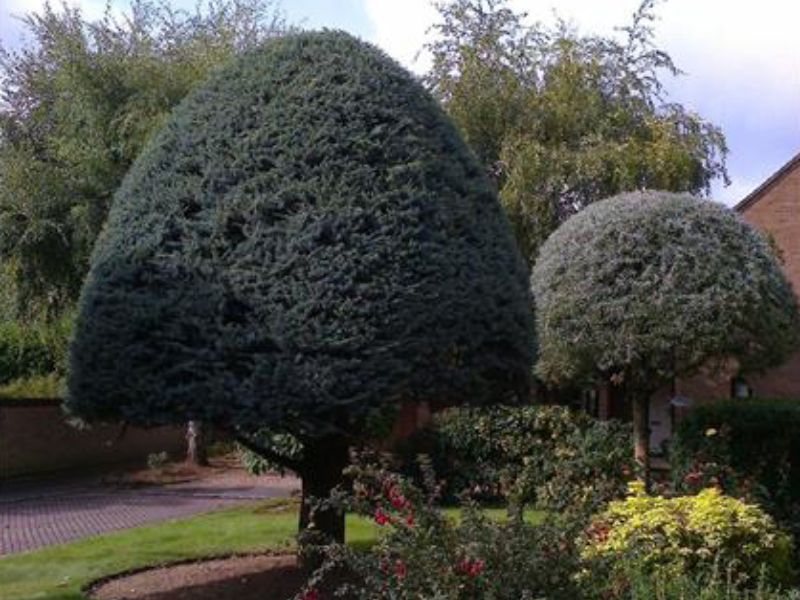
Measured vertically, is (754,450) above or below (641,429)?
below

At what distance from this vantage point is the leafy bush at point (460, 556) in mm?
6734

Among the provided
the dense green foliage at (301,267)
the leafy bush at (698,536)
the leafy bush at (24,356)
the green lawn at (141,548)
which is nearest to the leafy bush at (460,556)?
the leafy bush at (698,536)

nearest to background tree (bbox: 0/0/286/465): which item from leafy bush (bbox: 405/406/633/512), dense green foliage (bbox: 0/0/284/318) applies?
dense green foliage (bbox: 0/0/284/318)

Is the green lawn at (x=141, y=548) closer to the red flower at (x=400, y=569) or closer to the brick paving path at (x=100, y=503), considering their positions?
the brick paving path at (x=100, y=503)

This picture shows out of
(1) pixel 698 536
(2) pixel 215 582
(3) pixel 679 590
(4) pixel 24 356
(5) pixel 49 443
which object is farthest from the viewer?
(4) pixel 24 356

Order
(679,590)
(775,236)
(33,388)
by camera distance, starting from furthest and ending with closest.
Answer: (33,388), (775,236), (679,590)

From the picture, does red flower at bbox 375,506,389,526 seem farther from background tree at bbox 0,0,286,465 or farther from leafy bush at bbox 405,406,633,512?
background tree at bbox 0,0,286,465

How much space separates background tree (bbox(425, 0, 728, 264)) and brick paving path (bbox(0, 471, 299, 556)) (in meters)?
6.79

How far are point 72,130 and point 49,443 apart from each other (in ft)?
25.3

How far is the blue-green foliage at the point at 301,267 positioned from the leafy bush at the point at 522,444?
688 cm

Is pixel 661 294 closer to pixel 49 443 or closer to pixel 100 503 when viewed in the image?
pixel 100 503

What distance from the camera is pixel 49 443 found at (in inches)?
1067

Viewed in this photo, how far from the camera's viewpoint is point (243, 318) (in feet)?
30.4

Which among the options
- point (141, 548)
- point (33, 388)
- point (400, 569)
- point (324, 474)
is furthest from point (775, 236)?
point (400, 569)
